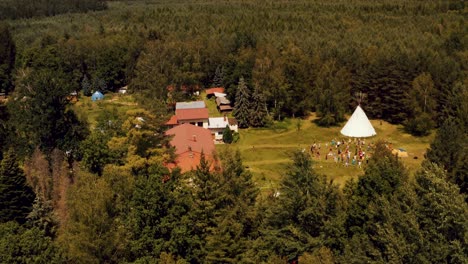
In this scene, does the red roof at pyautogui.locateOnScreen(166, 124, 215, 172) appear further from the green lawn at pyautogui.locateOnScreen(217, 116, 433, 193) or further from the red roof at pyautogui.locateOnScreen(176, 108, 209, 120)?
the red roof at pyautogui.locateOnScreen(176, 108, 209, 120)

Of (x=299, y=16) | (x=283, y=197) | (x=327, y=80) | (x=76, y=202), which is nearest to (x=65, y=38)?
(x=299, y=16)

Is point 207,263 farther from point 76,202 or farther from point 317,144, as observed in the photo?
point 317,144

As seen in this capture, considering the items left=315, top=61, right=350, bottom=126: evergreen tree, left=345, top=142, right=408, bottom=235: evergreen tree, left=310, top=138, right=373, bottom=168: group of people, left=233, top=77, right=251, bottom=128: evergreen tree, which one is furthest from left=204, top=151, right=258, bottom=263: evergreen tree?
left=315, top=61, right=350, bottom=126: evergreen tree

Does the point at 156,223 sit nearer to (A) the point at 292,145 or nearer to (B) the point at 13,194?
(B) the point at 13,194

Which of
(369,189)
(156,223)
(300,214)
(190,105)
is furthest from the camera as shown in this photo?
(190,105)

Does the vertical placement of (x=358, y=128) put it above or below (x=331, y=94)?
below

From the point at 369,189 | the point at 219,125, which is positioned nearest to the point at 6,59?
the point at 219,125
